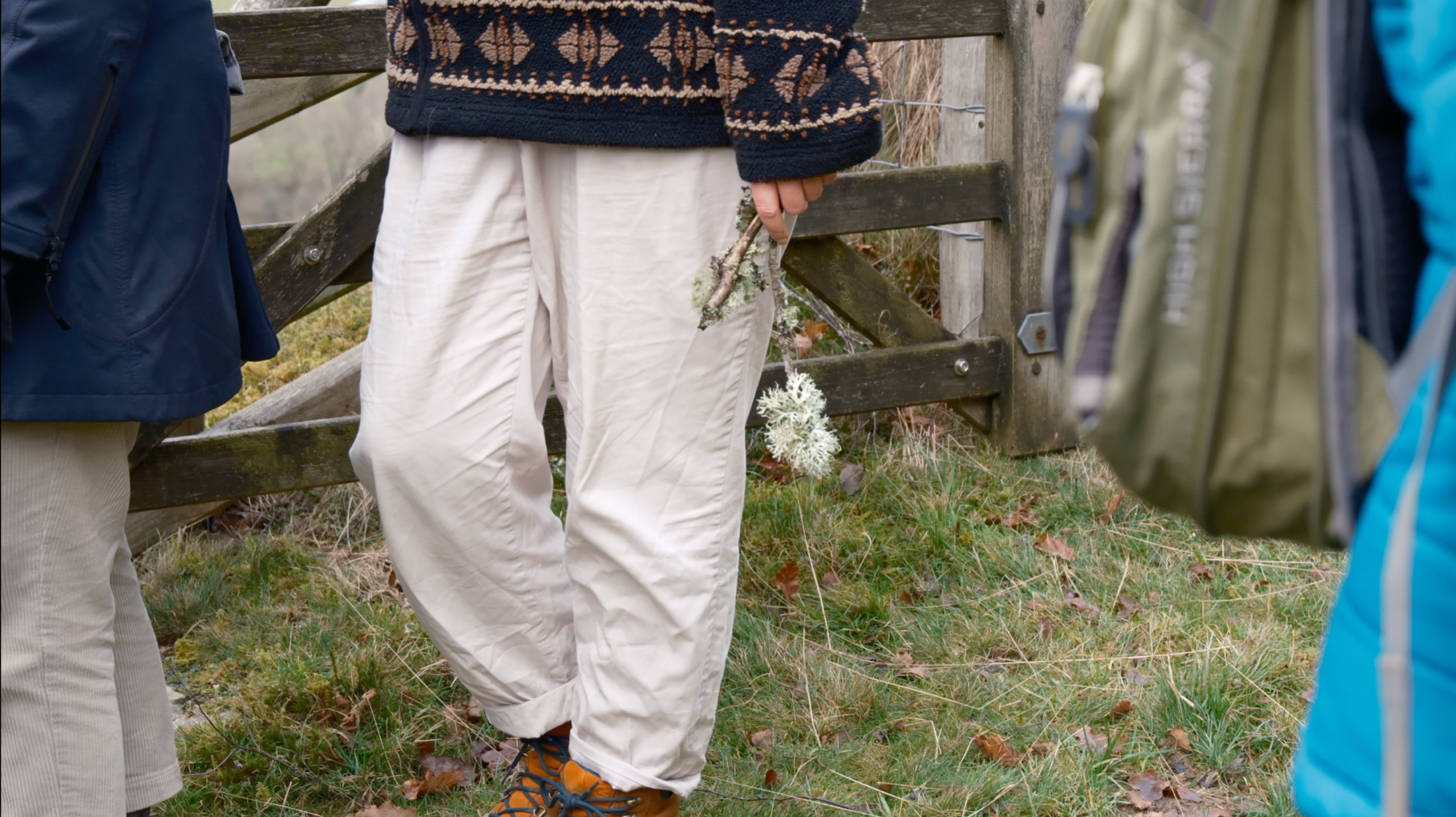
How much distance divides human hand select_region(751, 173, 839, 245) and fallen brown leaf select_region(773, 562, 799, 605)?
1.52m

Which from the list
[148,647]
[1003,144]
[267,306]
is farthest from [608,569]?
[1003,144]

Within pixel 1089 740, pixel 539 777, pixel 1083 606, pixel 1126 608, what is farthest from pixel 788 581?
pixel 539 777

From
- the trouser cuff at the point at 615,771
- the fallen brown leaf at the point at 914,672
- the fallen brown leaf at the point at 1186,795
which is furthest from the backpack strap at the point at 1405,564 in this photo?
the fallen brown leaf at the point at 914,672

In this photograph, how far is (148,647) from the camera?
216 cm

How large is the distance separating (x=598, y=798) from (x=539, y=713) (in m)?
0.18

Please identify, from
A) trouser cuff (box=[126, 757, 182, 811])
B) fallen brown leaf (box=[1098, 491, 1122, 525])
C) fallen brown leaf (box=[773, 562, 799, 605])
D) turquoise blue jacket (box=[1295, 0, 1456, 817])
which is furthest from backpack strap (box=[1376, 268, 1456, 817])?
fallen brown leaf (box=[1098, 491, 1122, 525])

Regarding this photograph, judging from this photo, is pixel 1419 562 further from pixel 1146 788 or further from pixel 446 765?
pixel 446 765

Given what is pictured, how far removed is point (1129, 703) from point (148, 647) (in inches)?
75.5

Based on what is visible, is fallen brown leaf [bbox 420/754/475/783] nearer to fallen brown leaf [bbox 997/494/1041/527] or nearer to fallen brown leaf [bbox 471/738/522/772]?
fallen brown leaf [bbox 471/738/522/772]

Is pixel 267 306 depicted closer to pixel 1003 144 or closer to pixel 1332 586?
pixel 1003 144

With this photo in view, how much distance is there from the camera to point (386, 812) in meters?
2.53

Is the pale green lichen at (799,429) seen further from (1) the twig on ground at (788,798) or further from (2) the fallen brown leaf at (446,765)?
(2) the fallen brown leaf at (446,765)

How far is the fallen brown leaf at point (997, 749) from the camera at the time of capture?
2.58 meters

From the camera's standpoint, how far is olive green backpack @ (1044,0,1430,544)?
39.5 inches
